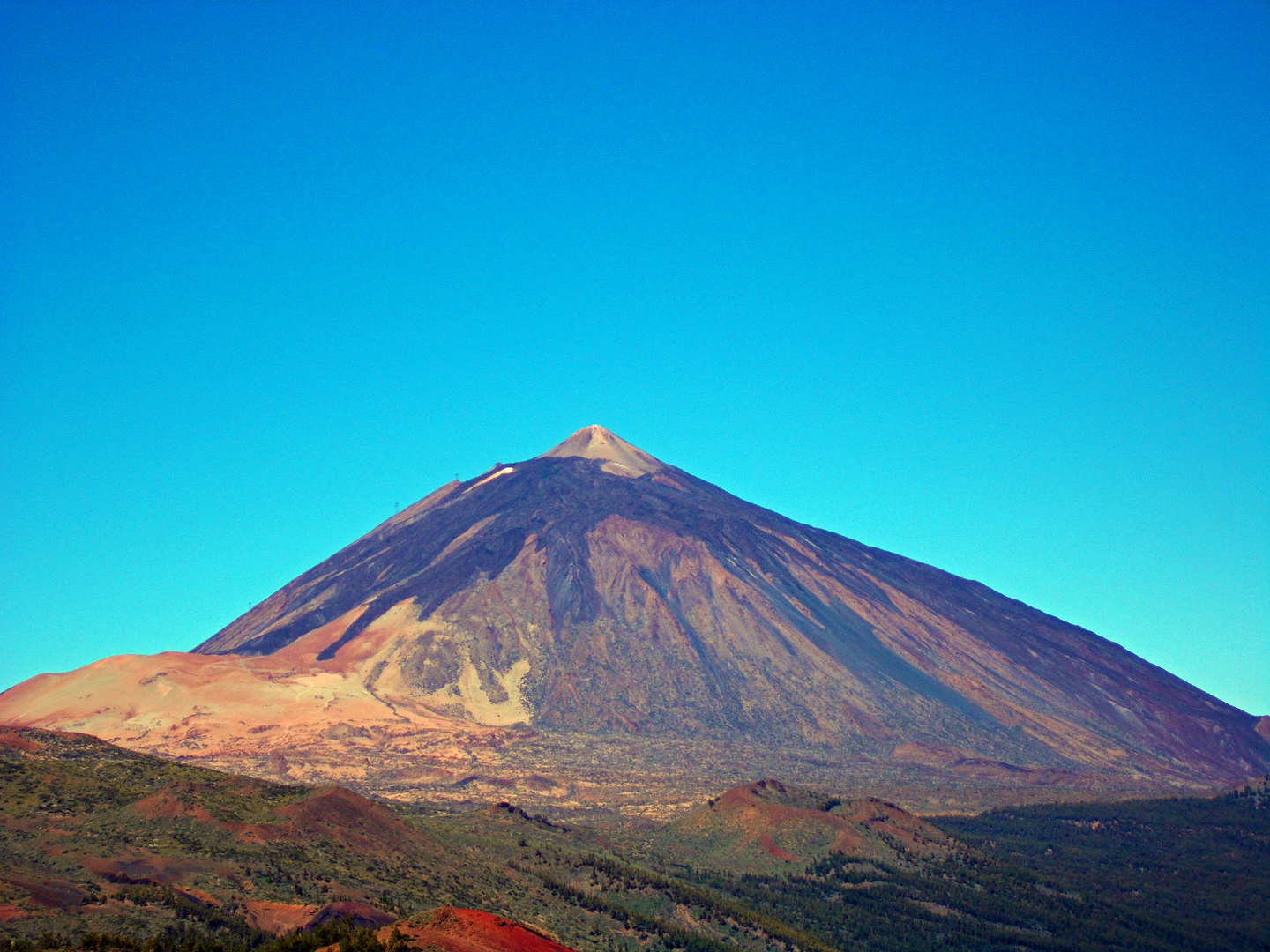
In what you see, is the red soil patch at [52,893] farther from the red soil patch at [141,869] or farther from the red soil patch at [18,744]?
the red soil patch at [18,744]

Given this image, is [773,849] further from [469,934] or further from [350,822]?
[469,934]

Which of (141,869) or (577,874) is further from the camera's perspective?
(577,874)

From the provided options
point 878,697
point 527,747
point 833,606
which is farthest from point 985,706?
point 527,747

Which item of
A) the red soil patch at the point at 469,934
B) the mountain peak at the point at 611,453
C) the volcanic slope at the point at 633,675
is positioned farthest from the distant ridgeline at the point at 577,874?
the mountain peak at the point at 611,453

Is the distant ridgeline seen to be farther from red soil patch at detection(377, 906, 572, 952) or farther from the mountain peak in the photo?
the mountain peak

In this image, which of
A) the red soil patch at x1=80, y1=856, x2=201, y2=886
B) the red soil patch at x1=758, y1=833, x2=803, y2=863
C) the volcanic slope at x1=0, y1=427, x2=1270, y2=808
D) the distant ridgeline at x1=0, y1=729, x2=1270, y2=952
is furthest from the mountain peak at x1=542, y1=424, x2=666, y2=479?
the red soil patch at x1=80, y1=856, x2=201, y2=886

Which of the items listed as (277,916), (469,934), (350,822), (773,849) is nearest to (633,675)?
(773,849)
